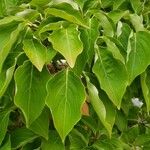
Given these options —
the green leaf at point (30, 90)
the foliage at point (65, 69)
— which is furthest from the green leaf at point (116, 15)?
the green leaf at point (30, 90)

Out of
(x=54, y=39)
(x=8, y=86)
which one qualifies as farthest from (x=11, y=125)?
(x=54, y=39)

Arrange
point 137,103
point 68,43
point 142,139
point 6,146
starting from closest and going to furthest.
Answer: point 68,43 → point 6,146 → point 142,139 → point 137,103

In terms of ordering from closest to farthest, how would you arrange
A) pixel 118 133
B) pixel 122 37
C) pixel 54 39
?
pixel 54 39 < pixel 122 37 < pixel 118 133

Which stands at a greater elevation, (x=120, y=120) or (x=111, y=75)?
(x=111, y=75)

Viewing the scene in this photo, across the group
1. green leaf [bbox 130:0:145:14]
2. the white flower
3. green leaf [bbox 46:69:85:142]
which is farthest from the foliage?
the white flower

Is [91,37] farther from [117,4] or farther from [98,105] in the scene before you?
[117,4]

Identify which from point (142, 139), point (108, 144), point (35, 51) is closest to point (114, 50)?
point (35, 51)

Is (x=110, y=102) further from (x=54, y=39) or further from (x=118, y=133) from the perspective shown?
(x=118, y=133)
